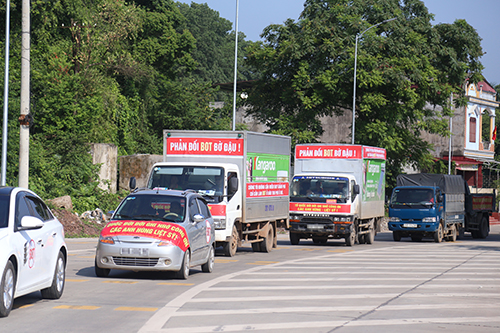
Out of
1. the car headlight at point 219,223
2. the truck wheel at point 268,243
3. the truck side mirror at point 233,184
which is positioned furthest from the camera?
the truck wheel at point 268,243

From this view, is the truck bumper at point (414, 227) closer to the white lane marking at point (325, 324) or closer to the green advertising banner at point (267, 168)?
the green advertising banner at point (267, 168)

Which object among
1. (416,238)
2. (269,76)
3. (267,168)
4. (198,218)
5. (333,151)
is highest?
(269,76)

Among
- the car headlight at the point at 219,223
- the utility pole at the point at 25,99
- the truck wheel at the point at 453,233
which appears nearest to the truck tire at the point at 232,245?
the car headlight at the point at 219,223

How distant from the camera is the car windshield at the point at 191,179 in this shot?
17578 millimetres

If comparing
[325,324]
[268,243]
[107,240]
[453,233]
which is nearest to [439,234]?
[453,233]

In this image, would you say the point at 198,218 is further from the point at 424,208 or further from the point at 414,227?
the point at 414,227

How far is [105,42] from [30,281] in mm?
29636

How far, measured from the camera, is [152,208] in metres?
13.4

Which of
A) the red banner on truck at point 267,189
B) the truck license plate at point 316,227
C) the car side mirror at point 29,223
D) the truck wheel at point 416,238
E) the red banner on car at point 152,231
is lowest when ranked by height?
the truck wheel at point 416,238


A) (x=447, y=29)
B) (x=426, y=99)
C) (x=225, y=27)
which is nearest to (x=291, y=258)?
(x=426, y=99)

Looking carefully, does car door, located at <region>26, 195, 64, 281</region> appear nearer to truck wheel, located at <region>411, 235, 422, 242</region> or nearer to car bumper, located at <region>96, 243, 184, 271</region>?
car bumper, located at <region>96, 243, 184, 271</region>

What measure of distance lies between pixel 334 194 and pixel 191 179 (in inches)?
315

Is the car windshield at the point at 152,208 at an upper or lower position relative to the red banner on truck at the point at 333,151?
lower

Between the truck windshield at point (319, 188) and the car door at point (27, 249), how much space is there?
15.6 metres
